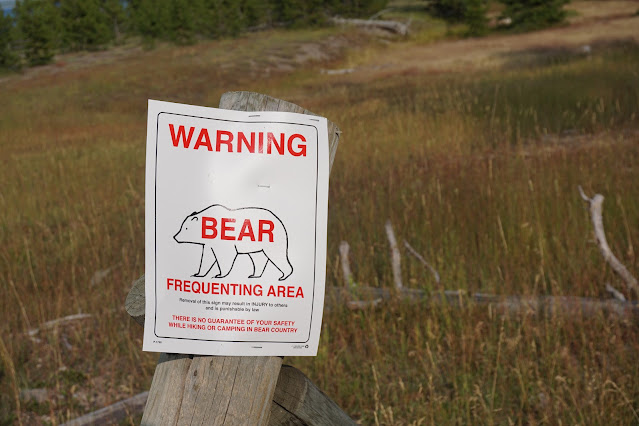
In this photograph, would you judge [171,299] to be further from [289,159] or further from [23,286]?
[23,286]

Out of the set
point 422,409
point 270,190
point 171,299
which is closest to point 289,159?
point 270,190

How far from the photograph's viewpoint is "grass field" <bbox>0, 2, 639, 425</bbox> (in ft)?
9.69

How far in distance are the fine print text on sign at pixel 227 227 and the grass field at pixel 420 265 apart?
1062mm

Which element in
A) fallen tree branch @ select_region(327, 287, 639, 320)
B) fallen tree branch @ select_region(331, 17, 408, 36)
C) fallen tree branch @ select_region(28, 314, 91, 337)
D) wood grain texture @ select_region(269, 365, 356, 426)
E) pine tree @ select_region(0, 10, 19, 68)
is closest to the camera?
wood grain texture @ select_region(269, 365, 356, 426)

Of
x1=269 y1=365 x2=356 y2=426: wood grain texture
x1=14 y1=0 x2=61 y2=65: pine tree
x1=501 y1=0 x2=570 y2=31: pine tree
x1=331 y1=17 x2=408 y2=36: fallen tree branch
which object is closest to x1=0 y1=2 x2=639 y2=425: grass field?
x1=269 y1=365 x2=356 y2=426: wood grain texture

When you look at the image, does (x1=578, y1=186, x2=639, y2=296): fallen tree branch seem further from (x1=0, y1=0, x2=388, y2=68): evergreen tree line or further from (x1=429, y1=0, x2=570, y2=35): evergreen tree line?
(x1=0, y1=0, x2=388, y2=68): evergreen tree line

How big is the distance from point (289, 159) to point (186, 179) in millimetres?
186

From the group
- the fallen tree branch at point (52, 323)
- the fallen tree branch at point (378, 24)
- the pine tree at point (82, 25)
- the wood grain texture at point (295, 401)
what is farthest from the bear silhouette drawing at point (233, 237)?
the pine tree at point (82, 25)

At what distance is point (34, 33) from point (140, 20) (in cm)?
735

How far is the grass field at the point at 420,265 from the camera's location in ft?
9.69

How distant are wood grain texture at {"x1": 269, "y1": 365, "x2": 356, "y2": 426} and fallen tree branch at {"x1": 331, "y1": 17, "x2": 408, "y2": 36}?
3619cm

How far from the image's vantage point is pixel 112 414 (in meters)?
2.98

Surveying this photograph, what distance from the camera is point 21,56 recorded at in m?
32.4

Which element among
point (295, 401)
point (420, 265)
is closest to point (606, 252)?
point (420, 265)
